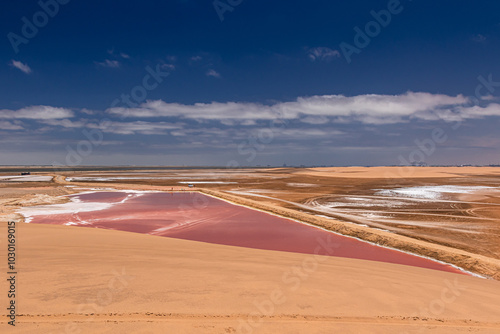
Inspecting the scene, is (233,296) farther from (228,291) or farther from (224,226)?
(224,226)

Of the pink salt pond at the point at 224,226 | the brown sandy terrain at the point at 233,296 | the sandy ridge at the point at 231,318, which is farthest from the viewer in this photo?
the pink salt pond at the point at 224,226

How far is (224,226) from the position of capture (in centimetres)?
1873

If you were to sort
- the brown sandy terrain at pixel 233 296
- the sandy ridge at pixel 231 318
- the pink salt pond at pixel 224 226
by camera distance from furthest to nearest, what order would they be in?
the pink salt pond at pixel 224 226
the brown sandy terrain at pixel 233 296
the sandy ridge at pixel 231 318

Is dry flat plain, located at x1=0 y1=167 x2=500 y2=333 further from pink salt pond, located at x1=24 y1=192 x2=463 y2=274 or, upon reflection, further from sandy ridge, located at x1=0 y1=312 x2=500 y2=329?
pink salt pond, located at x1=24 y1=192 x2=463 y2=274

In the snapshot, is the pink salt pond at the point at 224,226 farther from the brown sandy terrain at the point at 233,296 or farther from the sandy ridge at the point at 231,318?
the sandy ridge at the point at 231,318

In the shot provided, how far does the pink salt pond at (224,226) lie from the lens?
1338 centimetres

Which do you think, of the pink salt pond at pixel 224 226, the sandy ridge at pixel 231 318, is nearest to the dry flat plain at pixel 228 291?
the sandy ridge at pixel 231 318

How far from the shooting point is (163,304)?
567cm

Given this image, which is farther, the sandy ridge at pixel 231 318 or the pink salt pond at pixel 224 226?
the pink salt pond at pixel 224 226

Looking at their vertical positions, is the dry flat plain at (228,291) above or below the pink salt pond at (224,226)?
above

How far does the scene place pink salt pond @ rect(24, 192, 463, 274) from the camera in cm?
1338

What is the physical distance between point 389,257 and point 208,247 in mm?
7320

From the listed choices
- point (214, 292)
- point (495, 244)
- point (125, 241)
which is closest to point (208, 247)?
point (125, 241)

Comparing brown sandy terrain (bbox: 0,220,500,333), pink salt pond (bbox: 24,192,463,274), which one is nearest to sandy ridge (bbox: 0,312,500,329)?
brown sandy terrain (bbox: 0,220,500,333)
